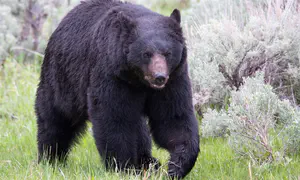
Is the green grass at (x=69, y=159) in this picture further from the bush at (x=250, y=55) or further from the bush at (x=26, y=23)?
the bush at (x=26, y=23)

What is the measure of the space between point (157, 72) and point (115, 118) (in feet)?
1.98

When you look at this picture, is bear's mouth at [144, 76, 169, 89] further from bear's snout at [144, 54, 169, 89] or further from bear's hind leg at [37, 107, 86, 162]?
bear's hind leg at [37, 107, 86, 162]

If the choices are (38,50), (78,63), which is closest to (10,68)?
(38,50)

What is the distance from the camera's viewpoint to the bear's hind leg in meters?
5.89

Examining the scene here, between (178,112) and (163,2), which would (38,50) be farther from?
(178,112)

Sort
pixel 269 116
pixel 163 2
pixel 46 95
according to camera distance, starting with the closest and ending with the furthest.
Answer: pixel 269 116 → pixel 46 95 → pixel 163 2

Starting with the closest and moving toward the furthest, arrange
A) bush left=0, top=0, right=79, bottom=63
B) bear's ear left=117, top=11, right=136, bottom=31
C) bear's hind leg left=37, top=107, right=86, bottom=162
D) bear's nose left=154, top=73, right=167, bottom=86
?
bear's nose left=154, top=73, right=167, bottom=86
bear's ear left=117, top=11, right=136, bottom=31
bear's hind leg left=37, top=107, right=86, bottom=162
bush left=0, top=0, right=79, bottom=63

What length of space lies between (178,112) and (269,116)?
986 millimetres

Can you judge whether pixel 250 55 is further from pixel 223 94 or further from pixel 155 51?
pixel 155 51

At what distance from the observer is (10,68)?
9.08 metres

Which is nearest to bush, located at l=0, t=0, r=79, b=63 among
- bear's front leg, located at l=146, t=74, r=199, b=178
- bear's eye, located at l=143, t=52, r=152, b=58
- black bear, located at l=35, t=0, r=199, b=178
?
black bear, located at l=35, t=0, r=199, b=178

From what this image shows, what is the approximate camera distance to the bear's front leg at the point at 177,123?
489 centimetres

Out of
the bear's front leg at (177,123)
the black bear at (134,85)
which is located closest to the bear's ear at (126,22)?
the black bear at (134,85)

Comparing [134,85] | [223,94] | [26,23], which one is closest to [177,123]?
[134,85]
